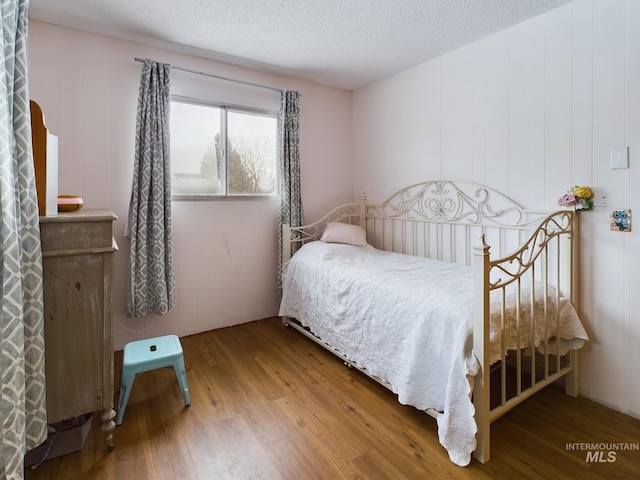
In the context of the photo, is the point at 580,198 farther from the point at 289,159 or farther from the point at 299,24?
the point at 289,159

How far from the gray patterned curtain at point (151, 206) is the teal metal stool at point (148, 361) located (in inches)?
25.4

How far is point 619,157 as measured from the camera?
1.84m

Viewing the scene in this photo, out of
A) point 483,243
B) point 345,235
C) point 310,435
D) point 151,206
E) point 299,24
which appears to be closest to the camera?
point 483,243

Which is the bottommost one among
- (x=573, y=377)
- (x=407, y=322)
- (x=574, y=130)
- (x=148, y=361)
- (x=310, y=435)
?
(x=310, y=435)

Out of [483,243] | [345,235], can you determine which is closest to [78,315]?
[483,243]

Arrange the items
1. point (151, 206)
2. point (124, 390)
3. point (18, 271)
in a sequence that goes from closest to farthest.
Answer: point (18, 271), point (124, 390), point (151, 206)

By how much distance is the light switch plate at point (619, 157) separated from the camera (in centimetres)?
182

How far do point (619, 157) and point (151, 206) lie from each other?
3.00 m

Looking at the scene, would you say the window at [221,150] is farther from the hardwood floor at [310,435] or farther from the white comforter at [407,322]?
the hardwood floor at [310,435]

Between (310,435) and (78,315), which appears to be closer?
(78,315)

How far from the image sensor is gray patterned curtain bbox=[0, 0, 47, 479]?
1.16 m

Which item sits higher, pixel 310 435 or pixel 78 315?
pixel 78 315

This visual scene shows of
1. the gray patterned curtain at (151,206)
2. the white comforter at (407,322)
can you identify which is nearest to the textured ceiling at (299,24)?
the gray patterned curtain at (151,206)

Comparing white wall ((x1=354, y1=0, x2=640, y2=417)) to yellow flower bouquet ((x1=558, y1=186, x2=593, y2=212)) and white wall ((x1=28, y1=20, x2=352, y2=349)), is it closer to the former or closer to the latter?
yellow flower bouquet ((x1=558, y1=186, x2=593, y2=212))
